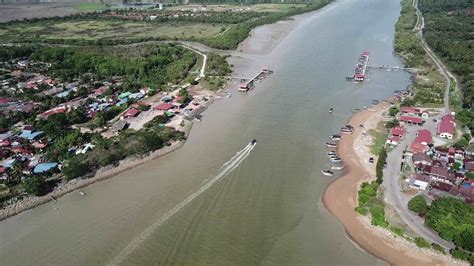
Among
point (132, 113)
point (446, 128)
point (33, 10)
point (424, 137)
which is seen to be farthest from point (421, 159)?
point (33, 10)

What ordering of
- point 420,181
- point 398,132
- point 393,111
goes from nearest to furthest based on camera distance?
point 420,181 < point 398,132 < point 393,111

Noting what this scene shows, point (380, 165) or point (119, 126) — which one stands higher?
point (119, 126)

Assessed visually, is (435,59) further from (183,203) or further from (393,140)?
(183,203)

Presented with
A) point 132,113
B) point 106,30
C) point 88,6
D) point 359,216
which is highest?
point 88,6

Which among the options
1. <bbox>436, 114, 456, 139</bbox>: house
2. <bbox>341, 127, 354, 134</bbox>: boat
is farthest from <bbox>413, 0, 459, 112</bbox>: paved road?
<bbox>341, 127, 354, 134</bbox>: boat

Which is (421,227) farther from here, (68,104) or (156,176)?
(68,104)

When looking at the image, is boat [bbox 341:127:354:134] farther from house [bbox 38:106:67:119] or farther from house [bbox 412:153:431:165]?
house [bbox 38:106:67:119]

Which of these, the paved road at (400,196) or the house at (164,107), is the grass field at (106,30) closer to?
the house at (164,107)
